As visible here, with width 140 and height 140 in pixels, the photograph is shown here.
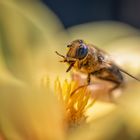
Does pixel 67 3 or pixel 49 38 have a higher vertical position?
pixel 67 3

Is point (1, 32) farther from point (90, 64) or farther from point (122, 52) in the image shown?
point (122, 52)

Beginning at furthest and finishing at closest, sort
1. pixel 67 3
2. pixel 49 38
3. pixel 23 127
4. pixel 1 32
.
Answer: pixel 67 3, pixel 49 38, pixel 1 32, pixel 23 127

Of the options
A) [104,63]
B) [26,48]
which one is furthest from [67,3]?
[104,63]
